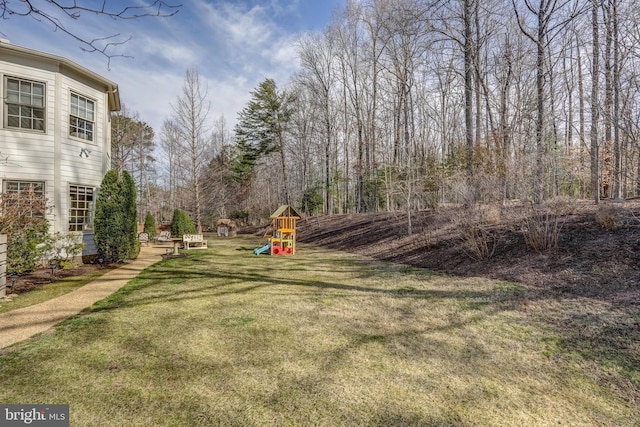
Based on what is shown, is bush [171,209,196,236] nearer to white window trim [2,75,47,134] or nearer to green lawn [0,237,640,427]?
white window trim [2,75,47,134]

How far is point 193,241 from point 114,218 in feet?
14.5

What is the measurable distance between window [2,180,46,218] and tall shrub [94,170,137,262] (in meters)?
1.30

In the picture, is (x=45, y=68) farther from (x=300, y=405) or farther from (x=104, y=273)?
(x=300, y=405)

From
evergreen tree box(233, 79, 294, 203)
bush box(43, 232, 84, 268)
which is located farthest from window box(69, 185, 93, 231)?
evergreen tree box(233, 79, 294, 203)

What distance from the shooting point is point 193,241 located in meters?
12.9

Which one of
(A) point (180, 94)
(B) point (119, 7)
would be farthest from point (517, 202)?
(A) point (180, 94)

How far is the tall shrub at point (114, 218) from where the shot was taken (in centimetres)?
855

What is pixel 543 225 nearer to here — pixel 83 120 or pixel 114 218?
pixel 114 218

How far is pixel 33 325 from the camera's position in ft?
13.3

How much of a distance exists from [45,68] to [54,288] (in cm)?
626

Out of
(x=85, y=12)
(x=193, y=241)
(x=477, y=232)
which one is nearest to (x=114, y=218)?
(x=193, y=241)

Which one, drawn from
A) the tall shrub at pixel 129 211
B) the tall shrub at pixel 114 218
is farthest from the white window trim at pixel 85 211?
the tall shrub at pixel 129 211

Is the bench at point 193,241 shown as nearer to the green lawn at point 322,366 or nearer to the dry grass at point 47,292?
the dry grass at point 47,292

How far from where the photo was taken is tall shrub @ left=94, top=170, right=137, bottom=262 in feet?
28.1
